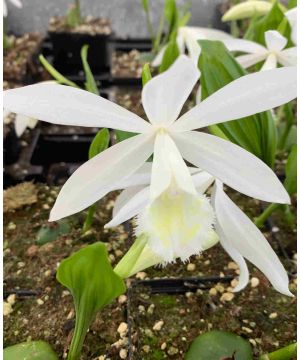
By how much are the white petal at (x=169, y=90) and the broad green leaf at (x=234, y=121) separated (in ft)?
1.07

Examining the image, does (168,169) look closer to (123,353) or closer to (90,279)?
(90,279)

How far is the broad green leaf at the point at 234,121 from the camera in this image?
3.24 ft

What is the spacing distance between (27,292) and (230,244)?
0.51 metres

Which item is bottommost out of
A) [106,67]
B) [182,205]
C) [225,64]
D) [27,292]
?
[27,292]

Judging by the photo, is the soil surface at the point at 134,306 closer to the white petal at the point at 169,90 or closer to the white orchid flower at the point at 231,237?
the white orchid flower at the point at 231,237

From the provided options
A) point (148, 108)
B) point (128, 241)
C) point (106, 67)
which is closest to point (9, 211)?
point (128, 241)

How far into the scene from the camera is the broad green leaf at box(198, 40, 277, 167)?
987mm

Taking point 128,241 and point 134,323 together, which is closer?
point 134,323

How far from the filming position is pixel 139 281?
1.14 meters

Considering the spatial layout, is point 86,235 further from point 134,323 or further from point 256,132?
point 256,132

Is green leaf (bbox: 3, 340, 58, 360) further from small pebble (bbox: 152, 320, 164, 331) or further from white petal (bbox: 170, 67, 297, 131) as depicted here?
white petal (bbox: 170, 67, 297, 131)

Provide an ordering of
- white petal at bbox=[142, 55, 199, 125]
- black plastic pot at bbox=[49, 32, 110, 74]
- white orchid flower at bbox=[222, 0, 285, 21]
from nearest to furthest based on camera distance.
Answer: white petal at bbox=[142, 55, 199, 125]
white orchid flower at bbox=[222, 0, 285, 21]
black plastic pot at bbox=[49, 32, 110, 74]

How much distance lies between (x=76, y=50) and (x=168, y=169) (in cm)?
179

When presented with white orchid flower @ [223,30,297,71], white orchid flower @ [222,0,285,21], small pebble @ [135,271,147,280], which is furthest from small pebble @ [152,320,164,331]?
white orchid flower @ [222,0,285,21]
